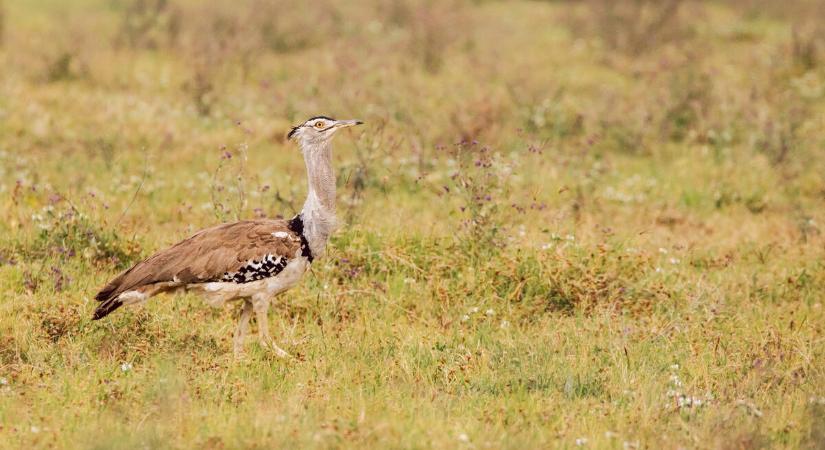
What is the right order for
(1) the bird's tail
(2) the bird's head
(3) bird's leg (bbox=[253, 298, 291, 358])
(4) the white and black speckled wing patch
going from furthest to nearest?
(2) the bird's head < (3) bird's leg (bbox=[253, 298, 291, 358]) < (4) the white and black speckled wing patch < (1) the bird's tail

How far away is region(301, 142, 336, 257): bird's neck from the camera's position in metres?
5.66

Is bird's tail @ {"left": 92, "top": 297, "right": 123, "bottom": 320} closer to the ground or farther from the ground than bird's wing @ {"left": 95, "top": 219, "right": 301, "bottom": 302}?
closer to the ground

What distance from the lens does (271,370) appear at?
5.32 meters

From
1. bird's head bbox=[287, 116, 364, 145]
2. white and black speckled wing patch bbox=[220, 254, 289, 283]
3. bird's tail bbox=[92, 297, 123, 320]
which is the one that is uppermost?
bird's head bbox=[287, 116, 364, 145]

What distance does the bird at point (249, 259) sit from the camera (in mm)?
5375

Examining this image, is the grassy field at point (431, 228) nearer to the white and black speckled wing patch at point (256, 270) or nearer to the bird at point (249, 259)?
the bird at point (249, 259)

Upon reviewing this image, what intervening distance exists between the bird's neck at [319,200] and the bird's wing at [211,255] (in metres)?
0.10

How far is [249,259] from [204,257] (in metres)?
0.23

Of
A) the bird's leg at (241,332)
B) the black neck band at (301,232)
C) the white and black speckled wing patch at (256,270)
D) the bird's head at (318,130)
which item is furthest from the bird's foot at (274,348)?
the bird's head at (318,130)

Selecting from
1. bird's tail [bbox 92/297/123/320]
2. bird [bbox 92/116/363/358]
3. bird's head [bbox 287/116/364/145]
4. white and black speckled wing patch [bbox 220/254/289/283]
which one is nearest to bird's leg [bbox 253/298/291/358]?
bird [bbox 92/116/363/358]

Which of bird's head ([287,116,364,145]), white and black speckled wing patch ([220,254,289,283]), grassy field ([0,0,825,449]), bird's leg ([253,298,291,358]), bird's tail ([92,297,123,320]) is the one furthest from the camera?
bird's head ([287,116,364,145])

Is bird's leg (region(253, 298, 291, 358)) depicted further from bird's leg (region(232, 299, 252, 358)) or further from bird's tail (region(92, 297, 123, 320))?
bird's tail (region(92, 297, 123, 320))

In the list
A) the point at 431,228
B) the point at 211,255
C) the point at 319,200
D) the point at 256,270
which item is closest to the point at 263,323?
the point at 256,270

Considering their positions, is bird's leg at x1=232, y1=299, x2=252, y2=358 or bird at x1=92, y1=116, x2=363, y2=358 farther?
bird's leg at x1=232, y1=299, x2=252, y2=358
